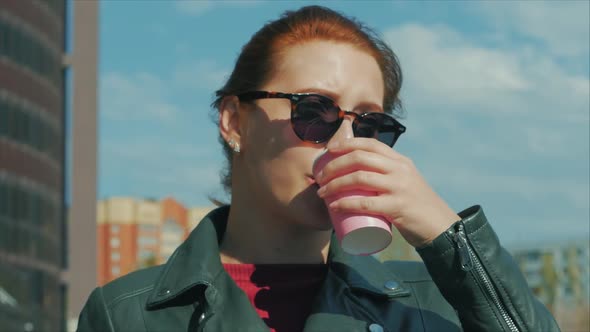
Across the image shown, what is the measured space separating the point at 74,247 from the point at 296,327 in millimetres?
38635

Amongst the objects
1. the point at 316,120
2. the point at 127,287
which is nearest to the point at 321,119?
the point at 316,120

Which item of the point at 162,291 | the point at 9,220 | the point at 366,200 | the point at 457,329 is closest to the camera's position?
the point at 366,200

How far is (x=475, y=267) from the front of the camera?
2086 mm

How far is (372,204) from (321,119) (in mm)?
432

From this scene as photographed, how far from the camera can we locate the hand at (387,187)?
2.01 meters

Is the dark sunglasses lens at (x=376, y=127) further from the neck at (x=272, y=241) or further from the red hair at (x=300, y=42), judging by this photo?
the neck at (x=272, y=241)

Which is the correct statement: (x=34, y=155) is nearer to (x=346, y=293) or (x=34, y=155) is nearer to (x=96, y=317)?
(x=96, y=317)

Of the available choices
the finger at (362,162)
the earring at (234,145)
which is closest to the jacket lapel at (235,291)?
the earring at (234,145)

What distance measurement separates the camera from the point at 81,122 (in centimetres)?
4056

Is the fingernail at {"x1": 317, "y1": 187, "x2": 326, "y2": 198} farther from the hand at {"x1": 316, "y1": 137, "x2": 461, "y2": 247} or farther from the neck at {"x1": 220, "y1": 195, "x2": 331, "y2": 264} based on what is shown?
the neck at {"x1": 220, "y1": 195, "x2": 331, "y2": 264}

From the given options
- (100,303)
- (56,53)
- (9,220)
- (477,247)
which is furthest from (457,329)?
(56,53)

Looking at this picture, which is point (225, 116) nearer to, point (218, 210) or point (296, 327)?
point (218, 210)

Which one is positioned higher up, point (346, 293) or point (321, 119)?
point (321, 119)

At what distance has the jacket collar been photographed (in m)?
2.45
